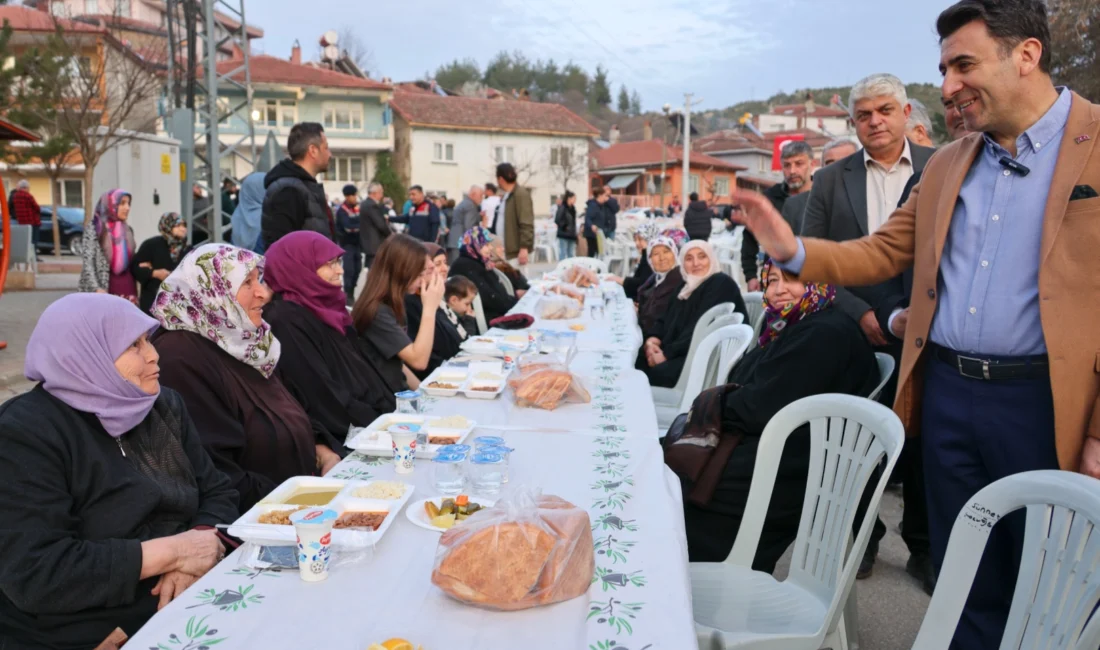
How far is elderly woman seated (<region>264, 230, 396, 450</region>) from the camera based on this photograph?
362 cm

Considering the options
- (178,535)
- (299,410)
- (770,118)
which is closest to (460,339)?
(299,410)

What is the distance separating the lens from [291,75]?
34.9 meters

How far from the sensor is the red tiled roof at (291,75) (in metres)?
34.0

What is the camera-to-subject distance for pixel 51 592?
6.03ft

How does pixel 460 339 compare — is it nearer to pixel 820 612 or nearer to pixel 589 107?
pixel 820 612

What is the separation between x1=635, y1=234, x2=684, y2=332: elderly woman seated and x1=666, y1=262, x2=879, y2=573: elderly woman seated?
3.21m

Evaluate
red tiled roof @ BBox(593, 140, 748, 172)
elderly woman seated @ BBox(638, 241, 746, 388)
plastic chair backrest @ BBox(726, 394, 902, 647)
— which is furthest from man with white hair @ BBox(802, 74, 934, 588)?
red tiled roof @ BBox(593, 140, 748, 172)

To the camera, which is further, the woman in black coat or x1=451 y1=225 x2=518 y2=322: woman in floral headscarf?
Answer: the woman in black coat

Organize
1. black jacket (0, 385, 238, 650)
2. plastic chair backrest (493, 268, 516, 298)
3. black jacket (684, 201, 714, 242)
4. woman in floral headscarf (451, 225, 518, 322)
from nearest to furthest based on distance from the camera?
black jacket (0, 385, 238, 650), woman in floral headscarf (451, 225, 518, 322), plastic chair backrest (493, 268, 516, 298), black jacket (684, 201, 714, 242)

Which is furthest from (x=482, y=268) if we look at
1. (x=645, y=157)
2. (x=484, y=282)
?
(x=645, y=157)

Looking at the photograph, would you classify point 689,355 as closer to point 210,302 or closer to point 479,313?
point 479,313

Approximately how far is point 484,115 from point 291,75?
9.60 m

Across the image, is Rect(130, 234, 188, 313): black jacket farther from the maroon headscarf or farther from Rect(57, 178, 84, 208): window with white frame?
Rect(57, 178, 84, 208): window with white frame

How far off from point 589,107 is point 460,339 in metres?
82.9
